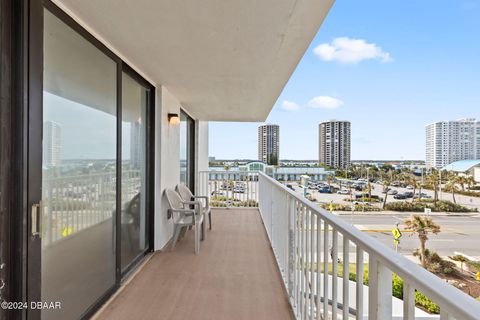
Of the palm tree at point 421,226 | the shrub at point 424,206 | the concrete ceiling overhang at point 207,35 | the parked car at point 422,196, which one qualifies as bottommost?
the palm tree at point 421,226

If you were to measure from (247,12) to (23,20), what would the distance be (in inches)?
50.3

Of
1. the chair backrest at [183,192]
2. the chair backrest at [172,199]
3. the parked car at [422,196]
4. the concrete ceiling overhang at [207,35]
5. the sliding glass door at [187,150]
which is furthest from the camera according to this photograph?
the sliding glass door at [187,150]

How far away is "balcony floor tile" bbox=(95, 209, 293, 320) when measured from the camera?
2211 mm

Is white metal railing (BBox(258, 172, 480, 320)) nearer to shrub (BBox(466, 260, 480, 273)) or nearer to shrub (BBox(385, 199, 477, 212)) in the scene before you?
shrub (BBox(466, 260, 480, 273))

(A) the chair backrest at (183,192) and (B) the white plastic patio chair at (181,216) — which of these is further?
(A) the chair backrest at (183,192)

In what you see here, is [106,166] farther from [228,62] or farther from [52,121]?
[228,62]

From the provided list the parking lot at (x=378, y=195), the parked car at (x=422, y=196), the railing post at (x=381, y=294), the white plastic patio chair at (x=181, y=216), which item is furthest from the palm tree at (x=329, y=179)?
the railing post at (x=381, y=294)

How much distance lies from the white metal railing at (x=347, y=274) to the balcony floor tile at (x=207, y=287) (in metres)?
0.34

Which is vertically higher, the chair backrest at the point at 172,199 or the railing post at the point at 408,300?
the railing post at the point at 408,300

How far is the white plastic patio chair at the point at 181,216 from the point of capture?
3.62m

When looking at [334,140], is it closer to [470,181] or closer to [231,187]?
[231,187]

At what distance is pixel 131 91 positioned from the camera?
3.02 metres

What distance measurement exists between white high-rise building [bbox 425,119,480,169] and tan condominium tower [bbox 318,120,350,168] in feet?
6.51

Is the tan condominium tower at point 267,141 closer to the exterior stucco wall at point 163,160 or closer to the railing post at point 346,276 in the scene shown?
the exterior stucco wall at point 163,160
